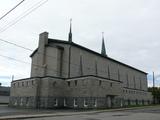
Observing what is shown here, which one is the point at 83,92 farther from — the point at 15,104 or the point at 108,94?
the point at 15,104

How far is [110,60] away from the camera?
218 ft

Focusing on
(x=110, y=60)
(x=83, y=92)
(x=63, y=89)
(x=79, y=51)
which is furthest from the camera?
(x=110, y=60)

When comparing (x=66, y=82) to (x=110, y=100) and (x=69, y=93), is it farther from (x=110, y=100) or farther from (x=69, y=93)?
(x=110, y=100)

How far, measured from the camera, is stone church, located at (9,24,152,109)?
4159 cm

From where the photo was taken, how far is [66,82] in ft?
151

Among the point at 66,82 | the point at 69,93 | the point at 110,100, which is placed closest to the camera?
the point at 69,93


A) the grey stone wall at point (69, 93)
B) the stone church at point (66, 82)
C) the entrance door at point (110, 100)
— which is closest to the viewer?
the grey stone wall at point (69, 93)

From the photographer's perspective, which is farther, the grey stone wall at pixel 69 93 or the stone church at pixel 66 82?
the stone church at pixel 66 82

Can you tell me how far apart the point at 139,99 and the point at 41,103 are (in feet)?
125

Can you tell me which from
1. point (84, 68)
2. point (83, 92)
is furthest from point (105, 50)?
point (83, 92)

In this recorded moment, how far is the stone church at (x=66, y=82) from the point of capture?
4159cm

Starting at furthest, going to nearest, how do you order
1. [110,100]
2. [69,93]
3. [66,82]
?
[66,82], [110,100], [69,93]

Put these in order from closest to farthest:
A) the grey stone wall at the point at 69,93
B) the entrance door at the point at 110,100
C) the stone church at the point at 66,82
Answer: the grey stone wall at the point at 69,93 → the stone church at the point at 66,82 → the entrance door at the point at 110,100

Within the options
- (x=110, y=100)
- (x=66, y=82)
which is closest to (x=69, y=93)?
(x=66, y=82)
